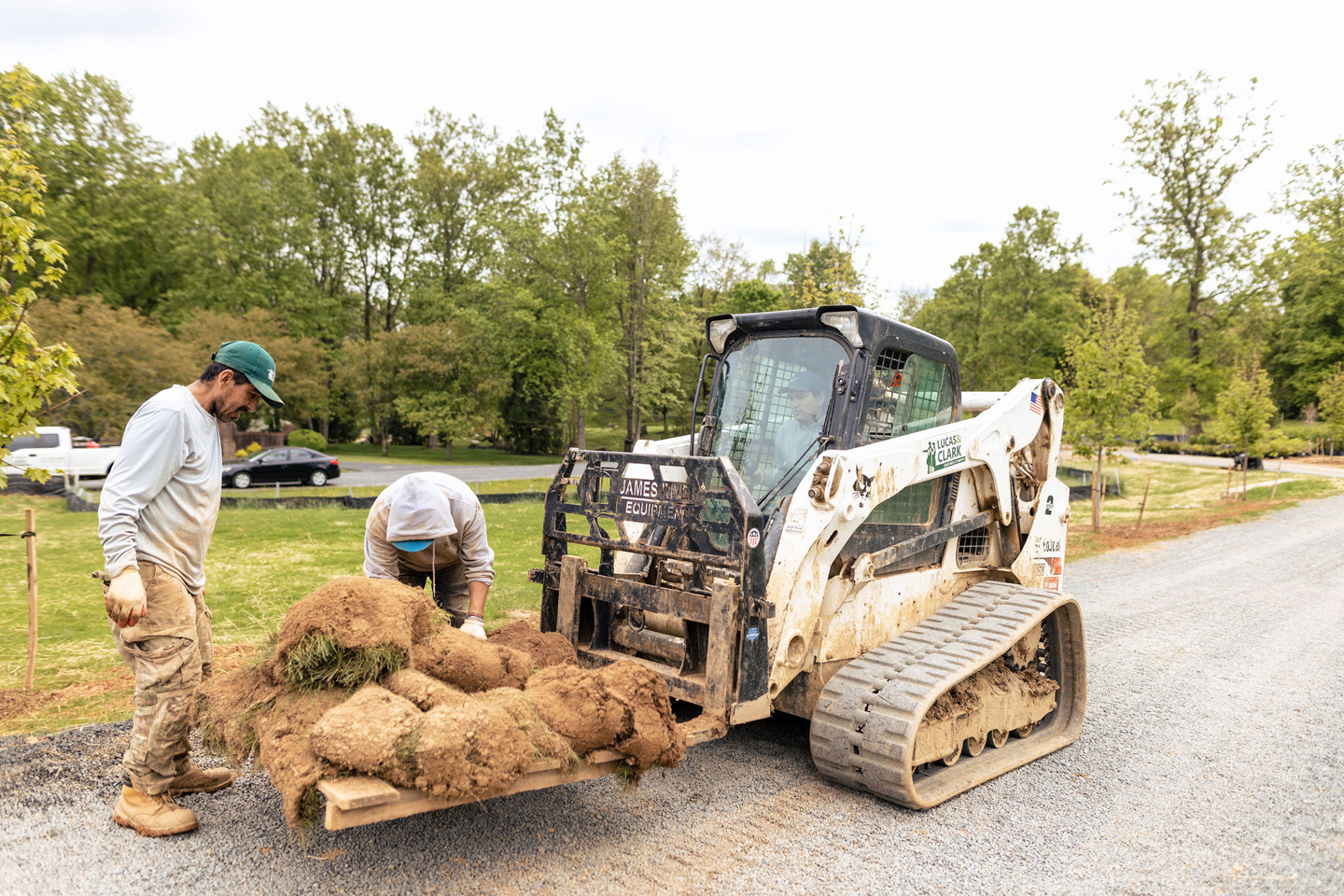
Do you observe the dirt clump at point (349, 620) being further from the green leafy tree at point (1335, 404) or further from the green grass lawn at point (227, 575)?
the green leafy tree at point (1335, 404)

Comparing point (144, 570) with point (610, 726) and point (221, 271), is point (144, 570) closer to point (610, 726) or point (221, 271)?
point (610, 726)

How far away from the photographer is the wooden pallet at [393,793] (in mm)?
2652

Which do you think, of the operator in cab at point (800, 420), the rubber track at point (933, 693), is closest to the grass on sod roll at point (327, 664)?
the rubber track at point (933, 693)

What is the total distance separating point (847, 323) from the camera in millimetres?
4938

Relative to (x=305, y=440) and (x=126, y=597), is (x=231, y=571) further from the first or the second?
(x=305, y=440)

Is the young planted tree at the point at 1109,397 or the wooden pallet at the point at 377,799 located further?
the young planted tree at the point at 1109,397

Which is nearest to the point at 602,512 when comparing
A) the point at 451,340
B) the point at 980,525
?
the point at 980,525

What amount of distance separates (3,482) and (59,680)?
148 cm

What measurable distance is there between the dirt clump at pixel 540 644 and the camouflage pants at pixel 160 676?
1.46 metres

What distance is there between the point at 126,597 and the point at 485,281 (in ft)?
118

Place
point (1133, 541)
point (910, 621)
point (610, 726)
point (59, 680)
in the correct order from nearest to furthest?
point (610, 726), point (910, 621), point (59, 680), point (1133, 541)

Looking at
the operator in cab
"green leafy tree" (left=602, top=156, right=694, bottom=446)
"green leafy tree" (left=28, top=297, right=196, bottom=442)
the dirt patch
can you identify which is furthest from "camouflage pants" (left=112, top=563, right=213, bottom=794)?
"green leafy tree" (left=602, top=156, right=694, bottom=446)

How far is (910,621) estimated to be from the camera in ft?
17.6

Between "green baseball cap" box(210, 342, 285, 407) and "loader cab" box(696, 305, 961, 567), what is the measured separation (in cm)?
275
